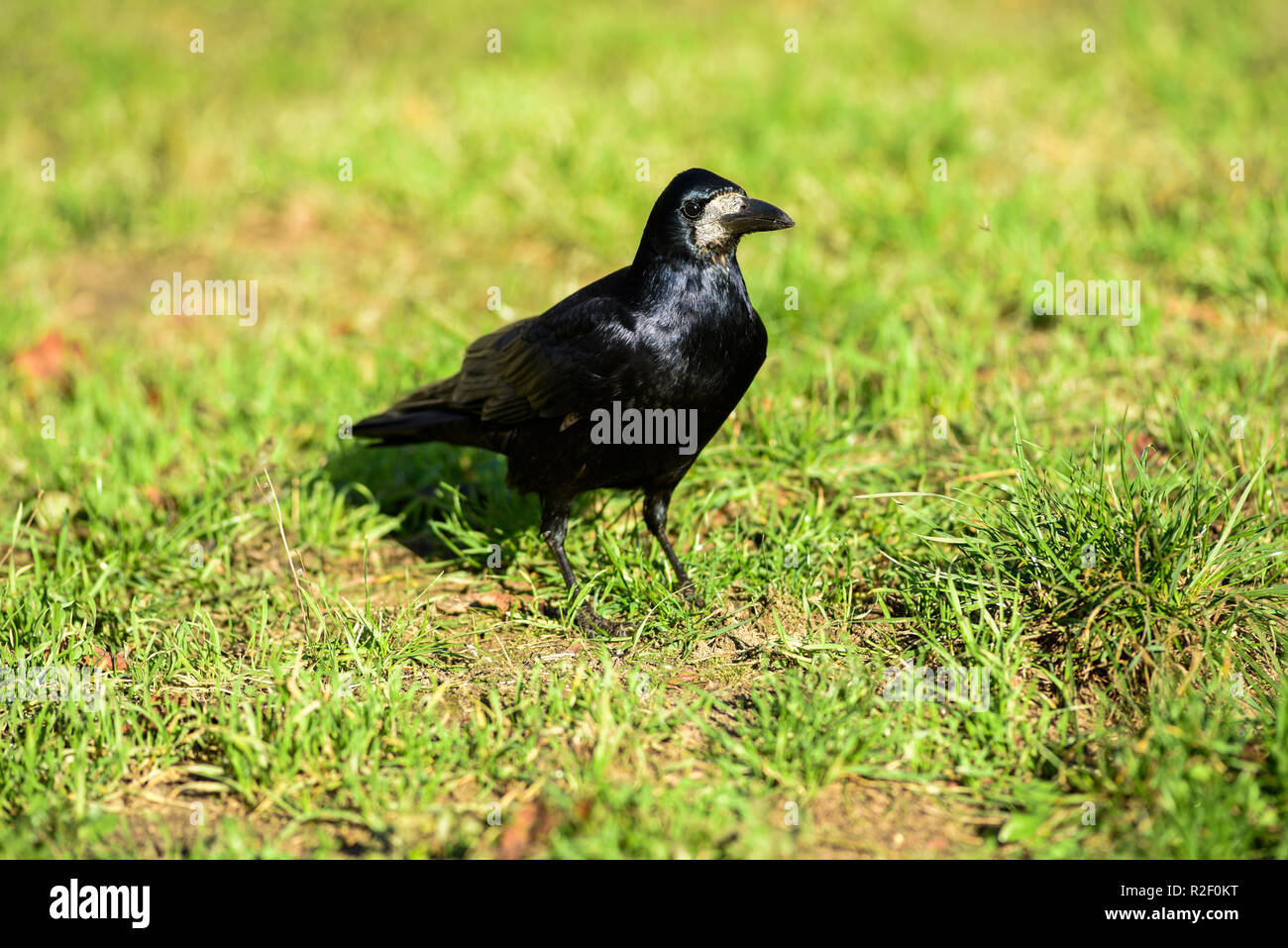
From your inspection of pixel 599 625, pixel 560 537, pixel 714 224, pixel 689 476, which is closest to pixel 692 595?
pixel 599 625

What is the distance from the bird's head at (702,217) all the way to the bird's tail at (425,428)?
1039 mm

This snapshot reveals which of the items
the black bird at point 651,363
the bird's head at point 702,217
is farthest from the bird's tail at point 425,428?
the bird's head at point 702,217

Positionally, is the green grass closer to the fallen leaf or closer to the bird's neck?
the fallen leaf

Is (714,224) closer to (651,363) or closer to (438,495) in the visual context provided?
(651,363)

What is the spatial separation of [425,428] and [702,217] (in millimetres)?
1406

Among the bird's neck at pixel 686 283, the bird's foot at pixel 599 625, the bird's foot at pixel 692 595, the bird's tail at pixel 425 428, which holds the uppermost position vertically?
the bird's neck at pixel 686 283

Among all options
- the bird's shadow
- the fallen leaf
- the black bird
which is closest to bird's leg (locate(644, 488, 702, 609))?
the black bird

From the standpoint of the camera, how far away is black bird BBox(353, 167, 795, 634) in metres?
3.47

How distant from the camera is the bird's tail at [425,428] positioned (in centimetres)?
415

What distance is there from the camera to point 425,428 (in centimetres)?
423

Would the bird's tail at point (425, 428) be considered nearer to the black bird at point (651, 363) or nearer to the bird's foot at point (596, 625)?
the black bird at point (651, 363)
